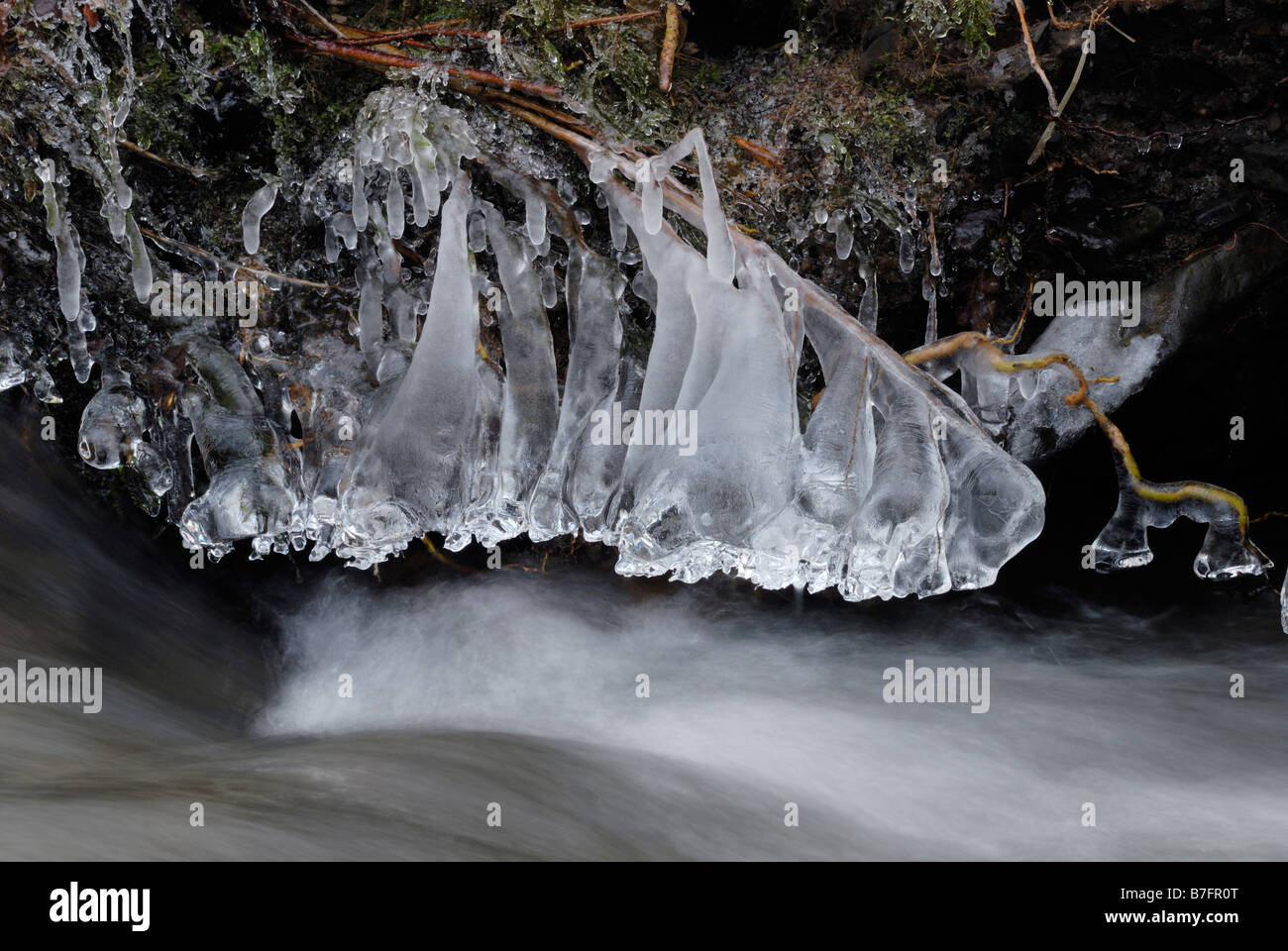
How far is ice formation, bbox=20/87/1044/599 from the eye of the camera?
2508 mm

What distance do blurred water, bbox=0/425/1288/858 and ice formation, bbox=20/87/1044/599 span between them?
22.6 inches

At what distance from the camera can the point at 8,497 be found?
122 inches

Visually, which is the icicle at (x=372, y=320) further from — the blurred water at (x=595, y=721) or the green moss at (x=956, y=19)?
the green moss at (x=956, y=19)

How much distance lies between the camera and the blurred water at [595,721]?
91.7 inches

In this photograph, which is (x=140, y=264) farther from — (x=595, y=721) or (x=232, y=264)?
(x=595, y=721)

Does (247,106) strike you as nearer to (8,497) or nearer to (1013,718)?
(8,497)

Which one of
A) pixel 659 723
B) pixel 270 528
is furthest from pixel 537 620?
pixel 270 528

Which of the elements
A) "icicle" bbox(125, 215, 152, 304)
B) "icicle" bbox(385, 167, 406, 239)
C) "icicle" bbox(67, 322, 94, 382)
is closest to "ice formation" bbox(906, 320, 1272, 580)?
"icicle" bbox(385, 167, 406, 239)

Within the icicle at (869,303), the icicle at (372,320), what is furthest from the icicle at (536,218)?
the icicle at (869,303)

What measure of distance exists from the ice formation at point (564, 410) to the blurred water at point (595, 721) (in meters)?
0.57

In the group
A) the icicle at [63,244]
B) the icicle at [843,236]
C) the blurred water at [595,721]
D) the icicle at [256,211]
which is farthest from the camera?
the icicle at [843,236]

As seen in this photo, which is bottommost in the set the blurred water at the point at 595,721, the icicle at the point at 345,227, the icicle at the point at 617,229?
the blurred water at the point at 595,721

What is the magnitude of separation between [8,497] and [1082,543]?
3.84 metres

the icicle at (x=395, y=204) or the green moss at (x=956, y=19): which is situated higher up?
the green moss at (x=956, y=19)
